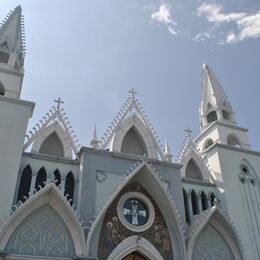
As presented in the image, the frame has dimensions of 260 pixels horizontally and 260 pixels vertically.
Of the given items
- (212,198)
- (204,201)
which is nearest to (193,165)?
(212,198)

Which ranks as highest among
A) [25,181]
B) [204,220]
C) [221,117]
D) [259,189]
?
[221,117]

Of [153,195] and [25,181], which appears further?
[153,195]

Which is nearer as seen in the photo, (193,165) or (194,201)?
(194,201)

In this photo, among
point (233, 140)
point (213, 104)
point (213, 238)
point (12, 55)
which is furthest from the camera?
point (213, 104)

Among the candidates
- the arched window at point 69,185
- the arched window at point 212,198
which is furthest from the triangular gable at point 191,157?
the arched window at point 69,185

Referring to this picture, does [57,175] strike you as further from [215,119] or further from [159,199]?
[215,119]

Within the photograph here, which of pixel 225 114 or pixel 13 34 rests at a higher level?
pixel 13 34

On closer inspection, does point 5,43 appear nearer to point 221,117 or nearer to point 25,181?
point 25,181

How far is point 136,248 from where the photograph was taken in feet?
51.4

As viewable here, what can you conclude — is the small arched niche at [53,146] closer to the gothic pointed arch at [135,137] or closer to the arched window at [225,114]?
the gothic pointed arch at [135,137]

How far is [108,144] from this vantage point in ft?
62.0

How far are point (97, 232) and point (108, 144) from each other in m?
5.29

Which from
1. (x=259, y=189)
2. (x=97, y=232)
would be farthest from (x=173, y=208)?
(x=259, y=189)

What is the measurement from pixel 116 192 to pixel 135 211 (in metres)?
1.81
